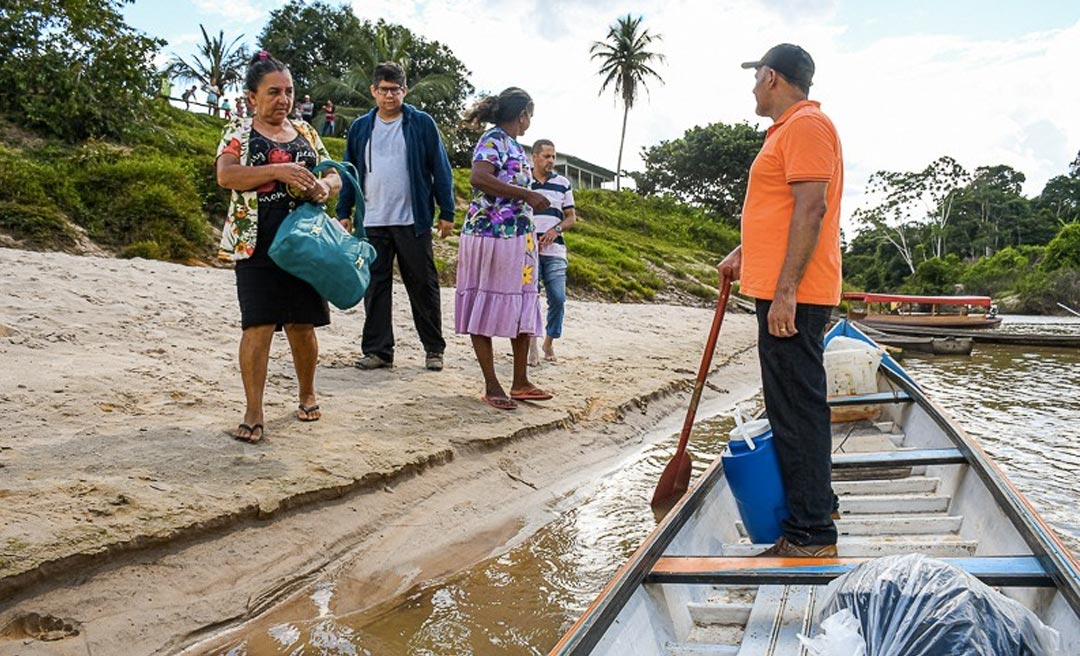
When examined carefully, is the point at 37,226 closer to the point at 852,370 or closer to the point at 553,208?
the point at 553,208

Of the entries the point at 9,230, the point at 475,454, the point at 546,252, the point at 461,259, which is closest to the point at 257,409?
the point at 475,454

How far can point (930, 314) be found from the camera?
20.5 metres

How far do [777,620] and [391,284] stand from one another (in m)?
3.75

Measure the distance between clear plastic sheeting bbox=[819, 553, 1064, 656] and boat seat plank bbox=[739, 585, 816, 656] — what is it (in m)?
0.36

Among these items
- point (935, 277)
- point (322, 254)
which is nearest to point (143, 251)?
point (322, 254)

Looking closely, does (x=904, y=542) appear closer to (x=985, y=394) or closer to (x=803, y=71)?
(x=803, y=71)

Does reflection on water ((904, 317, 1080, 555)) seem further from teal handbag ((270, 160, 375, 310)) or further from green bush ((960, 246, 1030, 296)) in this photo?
green bush ((960, 246, 1030, 296))

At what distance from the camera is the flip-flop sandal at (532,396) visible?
516 centimetres

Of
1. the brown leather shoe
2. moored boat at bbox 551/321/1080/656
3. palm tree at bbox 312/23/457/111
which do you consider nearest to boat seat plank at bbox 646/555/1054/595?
moored boat at bbox 551/321/1080/656

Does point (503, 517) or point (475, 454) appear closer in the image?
point (503, 517)

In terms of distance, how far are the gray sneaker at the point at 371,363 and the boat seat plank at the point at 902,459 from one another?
312cm

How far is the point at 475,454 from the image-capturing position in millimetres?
4273

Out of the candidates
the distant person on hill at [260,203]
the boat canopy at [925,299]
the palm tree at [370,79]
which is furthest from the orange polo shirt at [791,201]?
the palm tree at [370,79]

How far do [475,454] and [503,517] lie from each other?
52 centimetres
